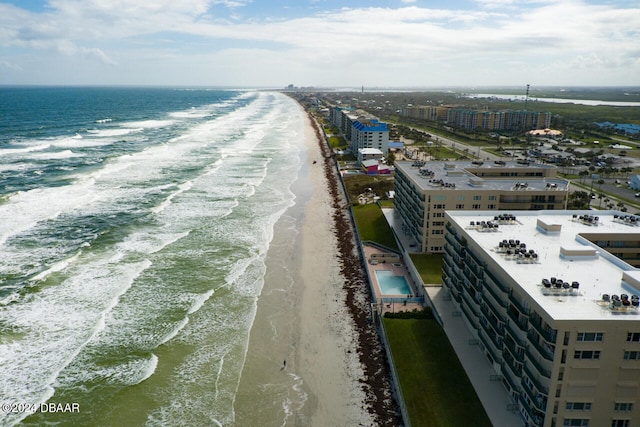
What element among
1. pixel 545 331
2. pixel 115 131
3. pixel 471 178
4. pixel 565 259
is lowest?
pixel 545 331

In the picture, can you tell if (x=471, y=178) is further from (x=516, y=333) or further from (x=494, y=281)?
(x=516, y=333)

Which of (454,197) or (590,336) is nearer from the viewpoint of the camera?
(590,336)

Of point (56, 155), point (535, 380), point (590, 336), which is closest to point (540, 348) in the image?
point (535, 380)

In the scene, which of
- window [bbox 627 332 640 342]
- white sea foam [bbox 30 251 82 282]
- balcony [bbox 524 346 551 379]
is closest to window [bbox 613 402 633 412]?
window [bbox 627 332 640 342]

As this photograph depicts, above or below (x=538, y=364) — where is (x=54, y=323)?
below

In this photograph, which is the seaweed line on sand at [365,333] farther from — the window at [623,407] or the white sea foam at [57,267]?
the white sea foam at [57,267]

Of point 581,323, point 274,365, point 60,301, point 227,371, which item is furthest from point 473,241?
point 60,301

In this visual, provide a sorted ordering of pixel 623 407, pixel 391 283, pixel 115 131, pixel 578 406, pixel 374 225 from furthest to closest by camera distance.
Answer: pixel 115 131
pixel 374 225
pixel 391 283
pixel 623 407
pixel 578 406
